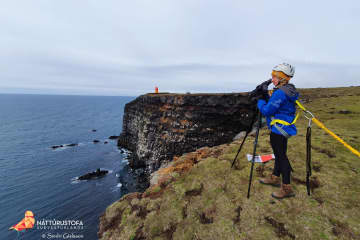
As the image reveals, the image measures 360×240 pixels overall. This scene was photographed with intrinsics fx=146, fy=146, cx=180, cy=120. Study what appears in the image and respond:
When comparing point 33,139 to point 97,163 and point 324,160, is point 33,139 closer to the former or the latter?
point 97,163

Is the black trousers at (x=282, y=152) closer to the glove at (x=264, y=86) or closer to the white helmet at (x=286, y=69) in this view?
the glove at (x=264, y=86)

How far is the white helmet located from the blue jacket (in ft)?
1.21

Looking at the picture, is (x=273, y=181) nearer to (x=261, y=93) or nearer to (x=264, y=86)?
(x=261, y=93)

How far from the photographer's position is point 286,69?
4.52 meters

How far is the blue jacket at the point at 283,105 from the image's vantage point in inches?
170

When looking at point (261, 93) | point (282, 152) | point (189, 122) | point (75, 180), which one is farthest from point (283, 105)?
point (75, 180)

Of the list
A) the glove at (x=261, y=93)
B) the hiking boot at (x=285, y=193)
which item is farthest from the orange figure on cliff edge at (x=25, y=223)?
the glove at (x=261, y=93)

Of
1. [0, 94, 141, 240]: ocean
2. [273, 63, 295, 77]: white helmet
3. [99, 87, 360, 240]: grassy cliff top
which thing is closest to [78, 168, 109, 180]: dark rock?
[0, 94, 141, 240]: ocean

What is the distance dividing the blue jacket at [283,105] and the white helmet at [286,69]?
37 centimetres

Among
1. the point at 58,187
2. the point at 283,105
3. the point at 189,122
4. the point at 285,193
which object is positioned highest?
the point at 283,105

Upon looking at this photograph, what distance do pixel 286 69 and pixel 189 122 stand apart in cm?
2541

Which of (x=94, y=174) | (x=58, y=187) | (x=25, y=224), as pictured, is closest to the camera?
(x=25, y=224)

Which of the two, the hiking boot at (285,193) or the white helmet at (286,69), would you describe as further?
the hiking boot at (285,193)

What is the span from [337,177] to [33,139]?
275 feet
